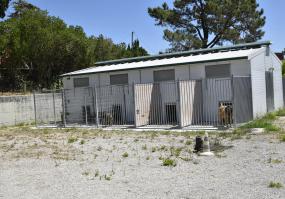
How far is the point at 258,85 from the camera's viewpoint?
1791 cm

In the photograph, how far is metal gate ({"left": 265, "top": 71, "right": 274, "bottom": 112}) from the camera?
1947cm

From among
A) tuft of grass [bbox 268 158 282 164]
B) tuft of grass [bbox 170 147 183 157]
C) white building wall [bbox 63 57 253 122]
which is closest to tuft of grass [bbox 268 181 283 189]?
tuft of grass [bbox 268 158 282 164]

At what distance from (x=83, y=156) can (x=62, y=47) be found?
61.2 ft

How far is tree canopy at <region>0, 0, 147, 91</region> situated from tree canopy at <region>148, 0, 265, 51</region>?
1017cm

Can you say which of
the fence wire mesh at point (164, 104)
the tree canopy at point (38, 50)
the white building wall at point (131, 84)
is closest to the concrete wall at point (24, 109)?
the fence wire mesh at point (164, 104)

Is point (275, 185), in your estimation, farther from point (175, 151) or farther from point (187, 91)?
point (187, 91)

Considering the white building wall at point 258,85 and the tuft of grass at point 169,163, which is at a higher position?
the white building wall at point 258,85

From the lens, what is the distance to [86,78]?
22.2 m

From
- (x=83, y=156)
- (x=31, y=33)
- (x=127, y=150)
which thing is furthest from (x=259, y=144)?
(x=31, y=33)

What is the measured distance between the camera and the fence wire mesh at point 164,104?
16.2 meters

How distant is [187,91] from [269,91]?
525 centimetres

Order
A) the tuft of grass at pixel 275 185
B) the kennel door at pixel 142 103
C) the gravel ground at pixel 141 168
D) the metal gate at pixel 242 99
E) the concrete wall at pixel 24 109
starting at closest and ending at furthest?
the tuft of grass at pixel 275 185, the gravel ground at pixel 141 168, the metal gate at pixel 242 99, the kennel door at pixel 142 103, the concrete wall at pixel 24 109

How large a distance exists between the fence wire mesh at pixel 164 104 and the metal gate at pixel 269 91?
3075mm

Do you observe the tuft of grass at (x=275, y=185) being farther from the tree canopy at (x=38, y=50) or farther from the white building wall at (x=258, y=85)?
the tree canopy at (x=38, y=50)
